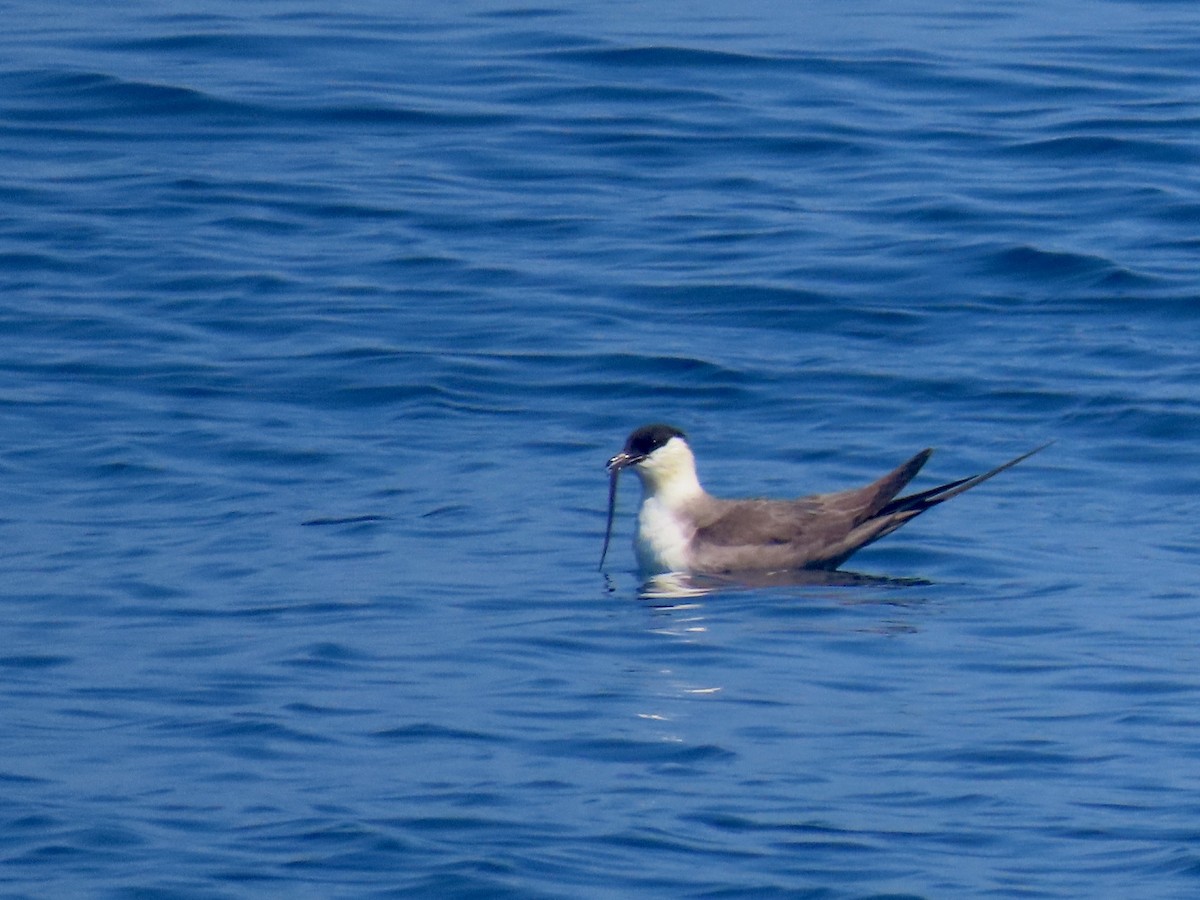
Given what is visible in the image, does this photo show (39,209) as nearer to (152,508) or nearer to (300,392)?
(300,392)

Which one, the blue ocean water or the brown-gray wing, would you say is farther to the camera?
the brown-gray wing

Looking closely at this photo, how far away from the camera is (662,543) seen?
12.3 meters

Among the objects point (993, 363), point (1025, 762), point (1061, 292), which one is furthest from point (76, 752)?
point (1061, 292)

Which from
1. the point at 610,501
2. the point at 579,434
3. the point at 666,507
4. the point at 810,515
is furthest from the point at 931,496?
the point at 579,434

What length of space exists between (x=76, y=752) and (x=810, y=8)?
18307 millimetres

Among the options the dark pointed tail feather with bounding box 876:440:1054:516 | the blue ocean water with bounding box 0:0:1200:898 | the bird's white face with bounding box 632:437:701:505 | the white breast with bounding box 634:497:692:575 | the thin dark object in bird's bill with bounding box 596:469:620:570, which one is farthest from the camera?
the bird's white face with bounding box 632:437:701:505

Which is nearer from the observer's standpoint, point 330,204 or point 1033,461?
point 1033,461

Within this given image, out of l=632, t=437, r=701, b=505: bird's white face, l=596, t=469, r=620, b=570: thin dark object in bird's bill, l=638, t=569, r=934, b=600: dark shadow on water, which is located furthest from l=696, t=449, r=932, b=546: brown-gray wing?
l=596, t=469, r=620, b=570: thin dark object in bird's bill

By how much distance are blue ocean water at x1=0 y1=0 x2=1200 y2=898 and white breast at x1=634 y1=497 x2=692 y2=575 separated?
35cm

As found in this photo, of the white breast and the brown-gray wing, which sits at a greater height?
the brown-gray wing

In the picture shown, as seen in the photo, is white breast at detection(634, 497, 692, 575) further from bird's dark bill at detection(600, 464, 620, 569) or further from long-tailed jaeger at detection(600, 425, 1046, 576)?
bird's dark bill at detection(600, 464, 620, 569)

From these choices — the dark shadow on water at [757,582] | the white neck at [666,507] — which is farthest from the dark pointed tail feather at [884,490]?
the white neck at [666,507]

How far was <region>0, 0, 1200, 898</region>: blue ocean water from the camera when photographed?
25.6 feet

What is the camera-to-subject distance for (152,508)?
12641mm
